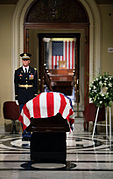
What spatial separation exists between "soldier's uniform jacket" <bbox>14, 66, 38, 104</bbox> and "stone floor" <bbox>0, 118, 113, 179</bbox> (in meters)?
0.87

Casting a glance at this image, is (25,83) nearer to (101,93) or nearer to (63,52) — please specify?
(101,93)

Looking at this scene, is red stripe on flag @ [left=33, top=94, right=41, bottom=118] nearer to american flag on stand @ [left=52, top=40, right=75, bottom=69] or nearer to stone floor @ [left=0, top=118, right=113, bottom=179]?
stone floor @ [left=0, top=118, right=113, bottom=179]

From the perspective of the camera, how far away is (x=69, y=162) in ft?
20.2

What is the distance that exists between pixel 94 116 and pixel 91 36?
2.19 metres

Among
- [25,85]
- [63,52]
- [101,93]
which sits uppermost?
[63,52]

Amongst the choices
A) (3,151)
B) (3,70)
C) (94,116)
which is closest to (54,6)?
(3,70)

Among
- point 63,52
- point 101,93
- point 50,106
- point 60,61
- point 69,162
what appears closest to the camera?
point 50,106

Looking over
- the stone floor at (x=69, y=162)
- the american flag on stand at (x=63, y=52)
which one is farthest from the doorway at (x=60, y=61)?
the stone floor at (x=69, y=162)

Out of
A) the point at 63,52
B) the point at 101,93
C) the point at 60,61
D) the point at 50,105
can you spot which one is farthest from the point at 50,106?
the point at 63,52

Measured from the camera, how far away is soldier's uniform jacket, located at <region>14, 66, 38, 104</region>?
818 cm

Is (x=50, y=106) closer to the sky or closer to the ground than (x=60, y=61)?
closer to the ground

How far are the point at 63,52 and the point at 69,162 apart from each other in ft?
50.4

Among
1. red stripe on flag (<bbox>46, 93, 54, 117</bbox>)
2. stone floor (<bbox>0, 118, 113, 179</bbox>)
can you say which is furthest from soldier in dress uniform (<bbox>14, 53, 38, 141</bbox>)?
red stripe on flag (<bbox>46, 93, 54, 117</bbox>)

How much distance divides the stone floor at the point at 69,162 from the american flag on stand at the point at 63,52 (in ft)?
42.2
